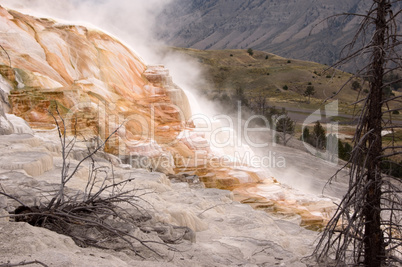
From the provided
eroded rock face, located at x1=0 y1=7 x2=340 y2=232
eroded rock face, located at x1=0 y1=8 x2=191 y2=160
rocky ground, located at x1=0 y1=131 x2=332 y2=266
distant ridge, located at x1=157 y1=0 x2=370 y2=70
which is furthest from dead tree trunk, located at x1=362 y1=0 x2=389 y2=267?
distant ridge, located at x1=157 y1=0 x2=370 y2=70

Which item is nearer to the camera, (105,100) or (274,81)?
(105,100)

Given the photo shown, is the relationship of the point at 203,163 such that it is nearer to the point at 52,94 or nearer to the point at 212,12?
the point at 52,94

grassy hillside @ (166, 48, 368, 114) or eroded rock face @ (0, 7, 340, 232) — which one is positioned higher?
grassy hillside @ (166, 48, 368, 114)

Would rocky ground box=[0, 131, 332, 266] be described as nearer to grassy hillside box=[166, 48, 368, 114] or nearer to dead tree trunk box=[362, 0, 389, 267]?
dead tree trunk box=[362, 0, 389, 267]

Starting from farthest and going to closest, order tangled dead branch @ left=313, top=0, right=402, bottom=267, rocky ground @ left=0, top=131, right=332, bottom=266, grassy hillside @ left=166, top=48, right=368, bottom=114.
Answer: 1. grassy hillside @ left=166, top=48, right=368, bottom=114
2. tangled dead branch @ left=313, top=0, right=402, bottom=267
3. rocky ground @ left=0, top=131, right=332, bottom=266

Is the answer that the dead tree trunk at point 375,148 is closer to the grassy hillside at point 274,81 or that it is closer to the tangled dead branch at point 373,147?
the tangled dead branch at point 373,147

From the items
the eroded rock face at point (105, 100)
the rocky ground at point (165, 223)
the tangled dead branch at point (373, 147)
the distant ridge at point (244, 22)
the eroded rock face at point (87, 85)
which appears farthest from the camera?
the distant ridge at point (244, 22)

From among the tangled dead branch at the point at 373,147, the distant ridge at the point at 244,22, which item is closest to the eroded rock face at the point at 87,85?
the tangled dead branch at the point at 373,147

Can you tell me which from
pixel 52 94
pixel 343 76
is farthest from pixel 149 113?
pixel 343 76

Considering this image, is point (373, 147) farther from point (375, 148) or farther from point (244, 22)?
point (244, 22)

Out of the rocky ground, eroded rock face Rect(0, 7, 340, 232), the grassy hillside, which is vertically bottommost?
A: the rocky ground

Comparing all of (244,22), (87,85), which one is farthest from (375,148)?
(244,22)

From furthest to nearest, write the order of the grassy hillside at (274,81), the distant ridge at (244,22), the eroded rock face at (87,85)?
the distant ridge at (244,22) → the grassy hillside at (274,81) → the eroded rock face at (87,85)

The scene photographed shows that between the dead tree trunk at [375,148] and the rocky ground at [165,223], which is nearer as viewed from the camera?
the rocky ground at [165,223]
